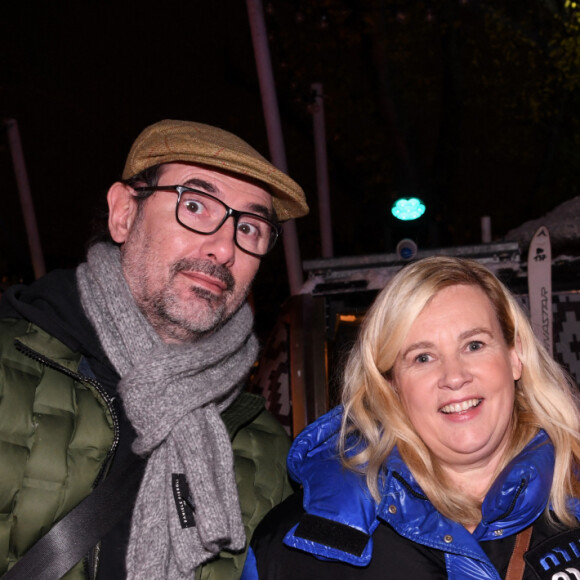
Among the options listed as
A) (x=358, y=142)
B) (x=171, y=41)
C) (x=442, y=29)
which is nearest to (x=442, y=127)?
(x=442, y=29)

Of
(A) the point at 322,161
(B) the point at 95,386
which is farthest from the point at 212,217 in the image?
(A) the point at 322,161

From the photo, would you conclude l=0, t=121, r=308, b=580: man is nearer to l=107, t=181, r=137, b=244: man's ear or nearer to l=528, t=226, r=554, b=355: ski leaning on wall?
l=107, t=181, r=137, b=244: man's ear

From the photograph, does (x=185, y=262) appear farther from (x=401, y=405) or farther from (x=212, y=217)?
(x=401, y=405)

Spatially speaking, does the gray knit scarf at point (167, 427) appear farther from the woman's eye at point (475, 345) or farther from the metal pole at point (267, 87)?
the metal pole at point (267, 87)

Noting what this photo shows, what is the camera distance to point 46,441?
90.9 inches

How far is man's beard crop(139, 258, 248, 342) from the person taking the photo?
2609 millimetres

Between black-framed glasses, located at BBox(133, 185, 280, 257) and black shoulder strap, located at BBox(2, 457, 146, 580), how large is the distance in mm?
849

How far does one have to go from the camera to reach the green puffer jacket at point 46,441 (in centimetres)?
223

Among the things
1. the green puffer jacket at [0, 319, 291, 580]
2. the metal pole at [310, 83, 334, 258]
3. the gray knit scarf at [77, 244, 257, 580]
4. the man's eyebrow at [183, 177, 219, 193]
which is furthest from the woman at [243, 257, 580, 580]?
the metal pole at [310, 83, 334, 258]

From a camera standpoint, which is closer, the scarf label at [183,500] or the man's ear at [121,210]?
the scarf label at [183,500]

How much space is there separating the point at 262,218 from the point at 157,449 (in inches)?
35.5

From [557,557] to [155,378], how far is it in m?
1.34

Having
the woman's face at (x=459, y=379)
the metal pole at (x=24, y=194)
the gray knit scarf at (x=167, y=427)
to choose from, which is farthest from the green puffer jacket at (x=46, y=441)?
the metal pole at (x=24, y=194)

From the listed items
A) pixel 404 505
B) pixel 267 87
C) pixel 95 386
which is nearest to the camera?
pixel 404 505
